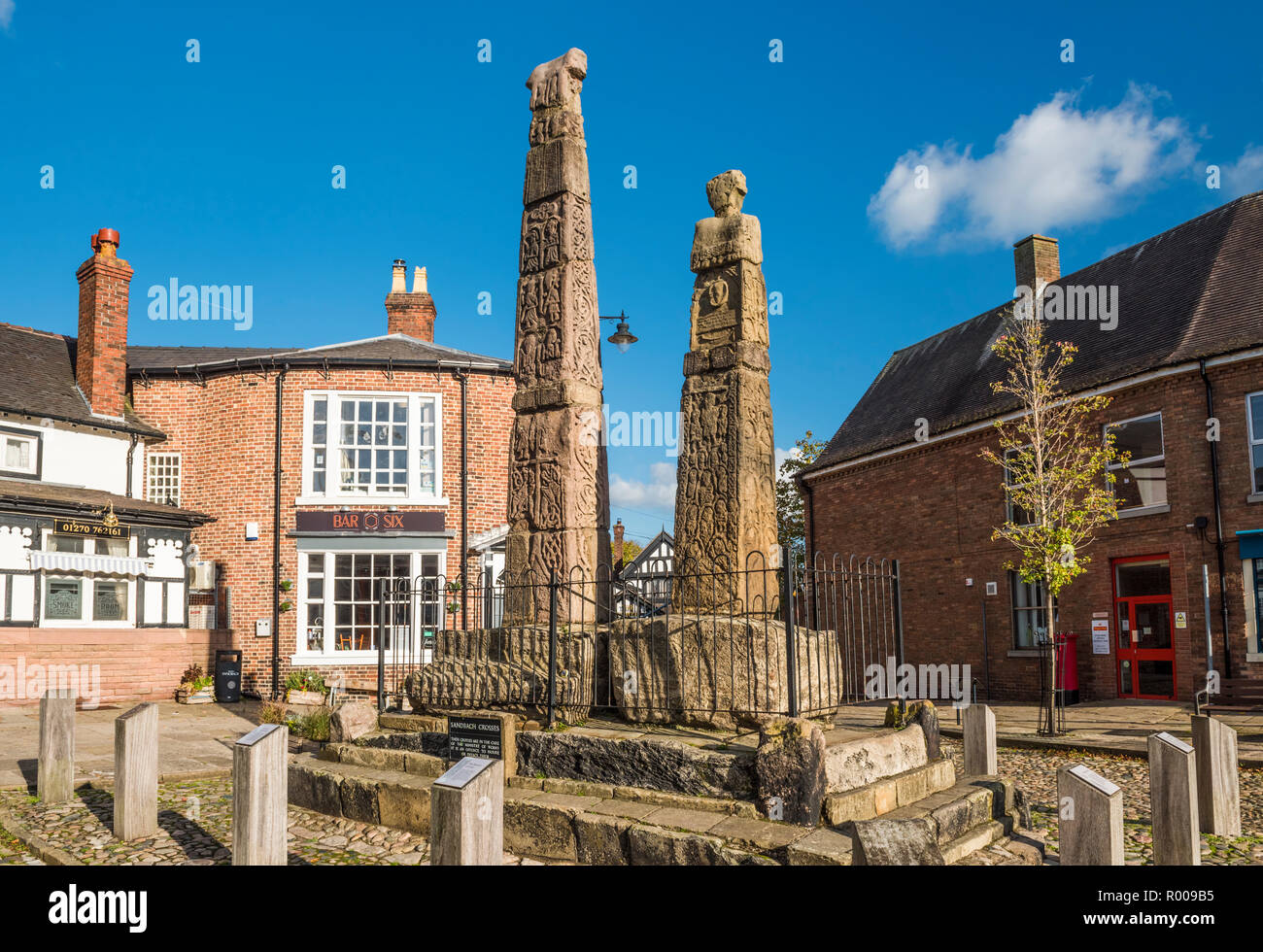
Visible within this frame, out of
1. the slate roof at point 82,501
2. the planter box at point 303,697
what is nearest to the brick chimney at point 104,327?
the slate roof at point 82,501

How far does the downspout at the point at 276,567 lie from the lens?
19.3m

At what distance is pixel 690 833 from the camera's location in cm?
576

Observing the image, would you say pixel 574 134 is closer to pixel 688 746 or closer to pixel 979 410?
pixel 688 746

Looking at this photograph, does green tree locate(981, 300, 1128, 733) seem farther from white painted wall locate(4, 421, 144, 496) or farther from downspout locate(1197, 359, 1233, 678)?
white painted wall locate(4, 421, 144, 496)

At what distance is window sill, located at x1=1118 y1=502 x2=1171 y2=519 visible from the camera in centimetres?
1627

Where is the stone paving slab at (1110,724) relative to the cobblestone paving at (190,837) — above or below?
below

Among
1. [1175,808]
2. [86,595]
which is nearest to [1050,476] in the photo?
[1175,808]

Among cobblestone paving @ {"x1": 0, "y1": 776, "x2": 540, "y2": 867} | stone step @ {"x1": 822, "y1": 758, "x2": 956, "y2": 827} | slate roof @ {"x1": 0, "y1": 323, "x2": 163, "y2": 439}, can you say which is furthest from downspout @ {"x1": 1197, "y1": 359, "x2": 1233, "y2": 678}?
slate roof @ {"x1": 0, "y1": 323, "x2": 163, "y2": 439}

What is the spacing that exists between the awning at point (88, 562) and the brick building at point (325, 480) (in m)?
1.73

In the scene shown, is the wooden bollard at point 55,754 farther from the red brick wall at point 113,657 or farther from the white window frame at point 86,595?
the white window frame at point 86,595

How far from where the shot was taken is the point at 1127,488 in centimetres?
1747

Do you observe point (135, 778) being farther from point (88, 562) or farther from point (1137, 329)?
point (1137, 329)

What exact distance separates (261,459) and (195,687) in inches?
183

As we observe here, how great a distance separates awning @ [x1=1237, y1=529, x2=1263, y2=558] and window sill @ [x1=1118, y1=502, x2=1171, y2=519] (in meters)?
1.32
